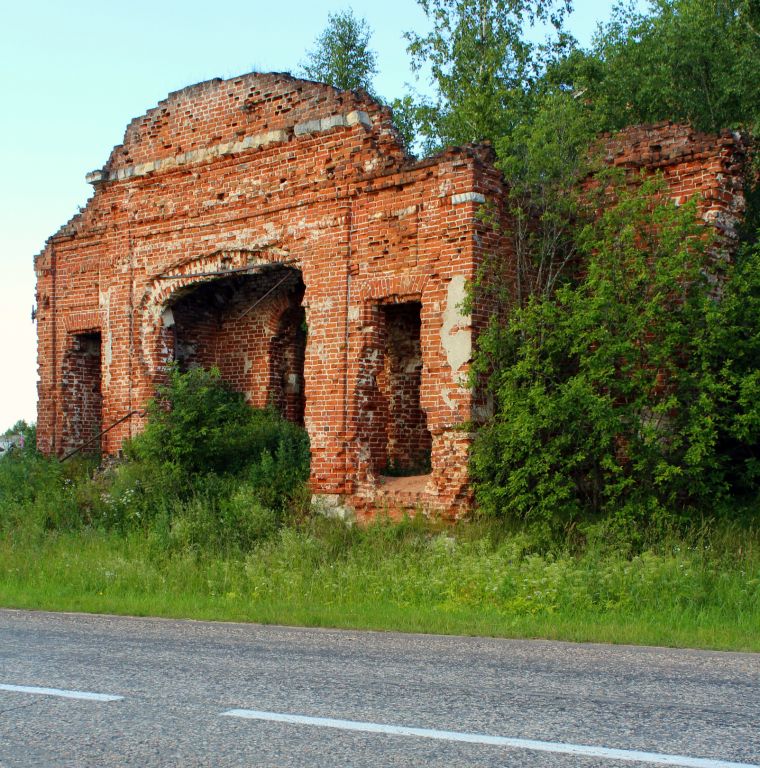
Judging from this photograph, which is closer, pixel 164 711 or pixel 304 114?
pixel 164 711

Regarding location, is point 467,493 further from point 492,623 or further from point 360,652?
point 360,652

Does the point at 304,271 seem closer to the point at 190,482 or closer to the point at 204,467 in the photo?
the point at 204,467

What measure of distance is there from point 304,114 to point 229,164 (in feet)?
5.20

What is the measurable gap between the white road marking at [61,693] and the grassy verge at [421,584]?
3.35 meters

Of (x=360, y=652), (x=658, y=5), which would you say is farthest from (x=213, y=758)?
(x=658, y=5)

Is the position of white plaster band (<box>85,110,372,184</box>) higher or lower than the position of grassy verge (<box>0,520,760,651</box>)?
higher

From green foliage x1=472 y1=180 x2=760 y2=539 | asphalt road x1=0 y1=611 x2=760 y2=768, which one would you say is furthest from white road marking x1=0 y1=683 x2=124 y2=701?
green foliage x1=472 y1=180 x2=760 y2=539

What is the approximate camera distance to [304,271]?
1459cm

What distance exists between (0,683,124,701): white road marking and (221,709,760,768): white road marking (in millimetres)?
919

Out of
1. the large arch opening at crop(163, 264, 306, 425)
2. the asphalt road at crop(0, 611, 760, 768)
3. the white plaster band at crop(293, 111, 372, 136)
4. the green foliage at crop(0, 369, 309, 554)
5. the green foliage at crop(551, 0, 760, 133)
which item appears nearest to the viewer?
the asphalt road at crop(0, 611, 760, 768)

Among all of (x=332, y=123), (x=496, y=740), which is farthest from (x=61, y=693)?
(x=332, y=123)

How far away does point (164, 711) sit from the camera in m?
5.34

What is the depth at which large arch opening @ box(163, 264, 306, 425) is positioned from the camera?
56.7 feet

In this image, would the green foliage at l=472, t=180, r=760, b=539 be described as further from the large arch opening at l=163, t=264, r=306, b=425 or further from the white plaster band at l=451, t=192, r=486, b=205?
the large arch opening at l=163, t=264, r=306, b=425
